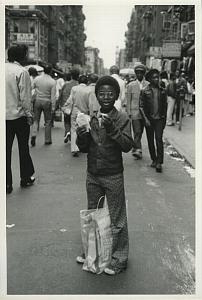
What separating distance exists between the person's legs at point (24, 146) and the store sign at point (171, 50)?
506 inches

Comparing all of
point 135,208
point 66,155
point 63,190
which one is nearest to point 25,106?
point 63,190

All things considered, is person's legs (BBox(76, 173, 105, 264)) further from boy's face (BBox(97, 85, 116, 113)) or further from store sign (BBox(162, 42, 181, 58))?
store sign (BBox(162, 42, 181, 58))

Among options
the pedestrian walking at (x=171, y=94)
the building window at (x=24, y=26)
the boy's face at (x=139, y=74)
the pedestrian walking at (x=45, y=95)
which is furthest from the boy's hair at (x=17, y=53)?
the building window at (x=24, y=26)

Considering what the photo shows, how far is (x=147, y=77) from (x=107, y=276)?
515 centimetres

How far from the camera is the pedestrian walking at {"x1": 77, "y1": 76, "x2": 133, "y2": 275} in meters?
3.94

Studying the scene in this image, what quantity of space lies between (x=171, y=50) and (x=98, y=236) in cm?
1684

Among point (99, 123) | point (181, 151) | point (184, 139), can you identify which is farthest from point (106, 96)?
point (184, 139)

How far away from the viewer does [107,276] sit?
13.3 ft

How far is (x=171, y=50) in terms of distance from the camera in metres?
19.8

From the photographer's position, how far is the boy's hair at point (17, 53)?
630 centimetres

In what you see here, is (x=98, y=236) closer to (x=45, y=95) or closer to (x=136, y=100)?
(x=136, y=100)

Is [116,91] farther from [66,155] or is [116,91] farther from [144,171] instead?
[66,155]

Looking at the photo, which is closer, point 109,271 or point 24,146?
point 109,271

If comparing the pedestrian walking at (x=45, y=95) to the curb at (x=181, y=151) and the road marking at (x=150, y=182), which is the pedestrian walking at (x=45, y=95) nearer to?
the curb at (x=181, y=151)
